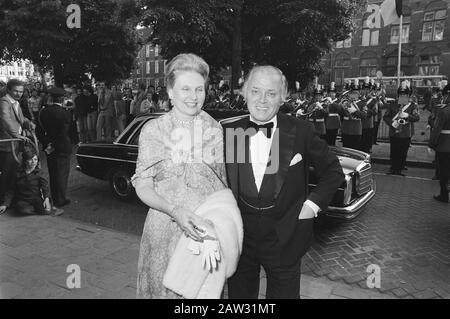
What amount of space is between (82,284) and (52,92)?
12.4 ft

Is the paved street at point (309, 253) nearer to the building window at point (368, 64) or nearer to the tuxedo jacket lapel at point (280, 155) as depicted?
the tuxedo jacket lapel at point (280, 155)

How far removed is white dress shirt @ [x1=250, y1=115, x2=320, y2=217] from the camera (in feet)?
7.20

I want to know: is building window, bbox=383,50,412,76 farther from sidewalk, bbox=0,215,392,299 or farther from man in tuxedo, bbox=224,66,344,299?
man in tuxedo, bbox=224,66,344,299

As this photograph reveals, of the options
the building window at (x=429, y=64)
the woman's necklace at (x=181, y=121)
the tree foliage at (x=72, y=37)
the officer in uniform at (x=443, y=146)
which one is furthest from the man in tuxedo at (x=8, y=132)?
the building window at (x=429, y=64)

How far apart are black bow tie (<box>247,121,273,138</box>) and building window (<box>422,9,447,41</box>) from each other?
40.2m

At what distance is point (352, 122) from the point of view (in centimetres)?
1035

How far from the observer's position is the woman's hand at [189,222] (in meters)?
1.70

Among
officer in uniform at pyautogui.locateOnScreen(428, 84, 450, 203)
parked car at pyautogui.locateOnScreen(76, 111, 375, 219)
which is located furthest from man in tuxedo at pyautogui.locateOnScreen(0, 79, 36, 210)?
officer in uniform at pyautogui.locateOnScreen(428, 84, 450, 203)

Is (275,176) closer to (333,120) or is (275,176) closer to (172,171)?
(172,171)

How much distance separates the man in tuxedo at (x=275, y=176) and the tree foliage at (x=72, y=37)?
13062 millimetres

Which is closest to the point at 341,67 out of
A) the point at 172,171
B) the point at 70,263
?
the point at 70,263

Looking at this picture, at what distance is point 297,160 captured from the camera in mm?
2230
